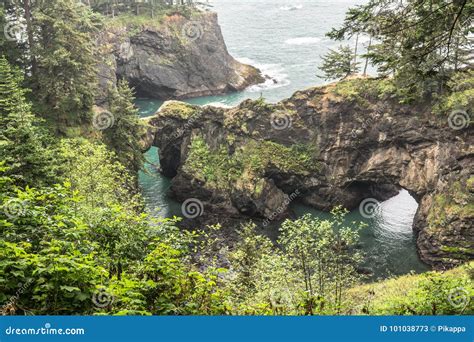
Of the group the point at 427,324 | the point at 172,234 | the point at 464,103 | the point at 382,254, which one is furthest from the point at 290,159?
the point at 427,324

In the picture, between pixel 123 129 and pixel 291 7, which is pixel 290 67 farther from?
pixel 123 129

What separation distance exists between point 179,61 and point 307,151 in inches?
1918

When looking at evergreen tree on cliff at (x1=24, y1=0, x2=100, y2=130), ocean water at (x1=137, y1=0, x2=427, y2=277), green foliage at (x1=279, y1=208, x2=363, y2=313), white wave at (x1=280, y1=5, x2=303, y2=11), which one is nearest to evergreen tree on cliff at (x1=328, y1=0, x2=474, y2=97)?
green foliage at (x1=279, y1=208, x2=363, y2=313)

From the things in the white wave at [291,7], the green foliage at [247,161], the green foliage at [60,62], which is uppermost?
the white wave at [291,7]

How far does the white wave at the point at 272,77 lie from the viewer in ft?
270

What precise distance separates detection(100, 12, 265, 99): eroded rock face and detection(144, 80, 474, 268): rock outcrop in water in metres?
35.1

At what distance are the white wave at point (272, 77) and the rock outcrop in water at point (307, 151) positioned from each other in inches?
1293

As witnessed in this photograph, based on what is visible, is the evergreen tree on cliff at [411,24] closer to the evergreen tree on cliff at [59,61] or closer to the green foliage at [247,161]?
the evergreen tree on cliff at [59,61]

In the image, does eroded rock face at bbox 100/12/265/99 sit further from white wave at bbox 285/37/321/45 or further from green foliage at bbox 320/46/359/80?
green foliage at bbox 320/46/359/80

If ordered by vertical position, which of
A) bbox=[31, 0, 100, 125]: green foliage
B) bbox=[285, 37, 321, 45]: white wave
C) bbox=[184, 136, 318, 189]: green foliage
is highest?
bbox=[285, 37, 321, 45]: white wave

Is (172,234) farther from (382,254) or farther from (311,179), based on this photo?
(311,179)

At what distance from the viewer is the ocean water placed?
40.6 m

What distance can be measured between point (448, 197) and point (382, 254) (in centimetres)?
752

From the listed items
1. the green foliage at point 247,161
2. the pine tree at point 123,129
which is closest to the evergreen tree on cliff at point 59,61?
the pine tree at point 123,129
